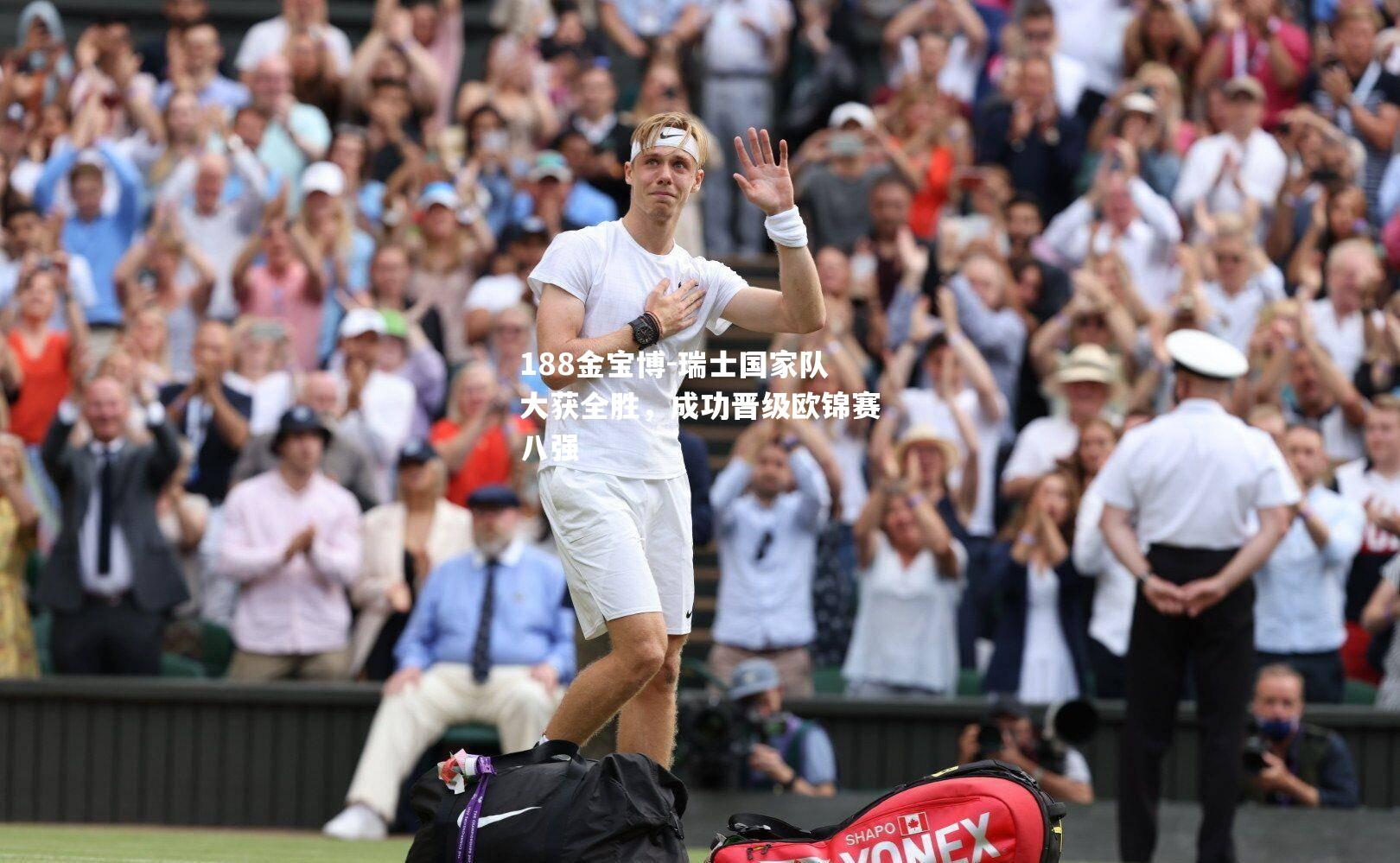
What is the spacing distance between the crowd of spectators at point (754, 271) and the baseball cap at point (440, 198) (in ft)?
0.13

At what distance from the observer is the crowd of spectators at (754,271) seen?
11391 millimetres

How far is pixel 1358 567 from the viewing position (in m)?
11.6

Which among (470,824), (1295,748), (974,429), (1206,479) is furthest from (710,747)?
(470,824)

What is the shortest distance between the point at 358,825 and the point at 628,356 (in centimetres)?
456

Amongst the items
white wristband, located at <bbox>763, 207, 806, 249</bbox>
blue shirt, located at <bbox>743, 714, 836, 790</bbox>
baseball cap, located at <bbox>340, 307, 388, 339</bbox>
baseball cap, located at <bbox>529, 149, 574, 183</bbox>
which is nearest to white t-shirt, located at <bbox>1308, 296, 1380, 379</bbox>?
blue shirt, located at <bbox>743, 714, 836, 790</bbox>

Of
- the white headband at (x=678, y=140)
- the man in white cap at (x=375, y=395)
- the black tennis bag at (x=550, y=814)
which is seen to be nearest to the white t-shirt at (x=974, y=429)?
the man in white cap at (x=375, y=395)

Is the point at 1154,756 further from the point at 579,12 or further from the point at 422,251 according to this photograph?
the point at 579,12

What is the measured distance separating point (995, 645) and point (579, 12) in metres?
8.05

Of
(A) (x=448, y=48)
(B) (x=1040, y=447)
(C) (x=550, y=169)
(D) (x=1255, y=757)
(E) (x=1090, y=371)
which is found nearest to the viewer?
(D) (x=1255, y=757)

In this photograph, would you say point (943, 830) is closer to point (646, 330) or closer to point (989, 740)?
point (646, 330)

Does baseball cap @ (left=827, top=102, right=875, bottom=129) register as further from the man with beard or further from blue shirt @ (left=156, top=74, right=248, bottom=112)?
the man with beard

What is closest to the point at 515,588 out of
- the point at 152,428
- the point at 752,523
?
the point at 752,523

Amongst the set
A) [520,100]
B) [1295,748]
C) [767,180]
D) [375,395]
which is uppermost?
[520,100]

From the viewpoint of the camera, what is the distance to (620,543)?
253 inches
